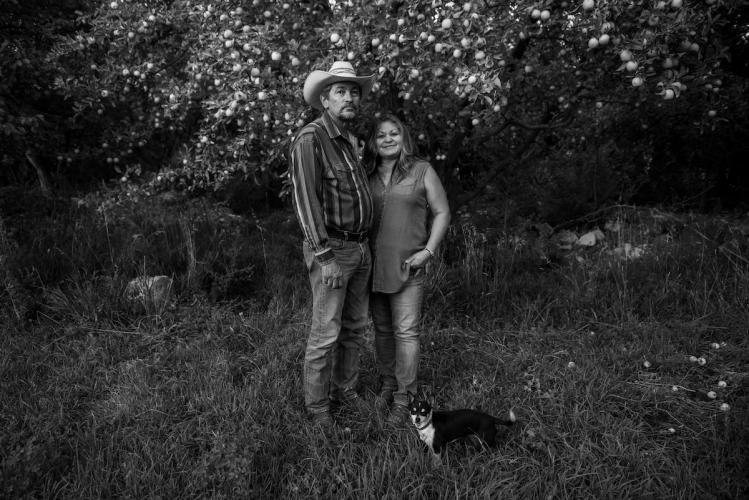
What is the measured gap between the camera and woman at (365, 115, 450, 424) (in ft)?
8.94

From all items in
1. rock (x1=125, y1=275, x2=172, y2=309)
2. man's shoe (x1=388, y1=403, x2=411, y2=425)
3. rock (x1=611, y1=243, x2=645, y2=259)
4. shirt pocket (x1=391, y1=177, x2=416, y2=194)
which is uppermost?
shirt pocket (x1=391, y1=177, x2=416, y2=194)

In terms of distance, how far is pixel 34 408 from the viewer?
112 inches

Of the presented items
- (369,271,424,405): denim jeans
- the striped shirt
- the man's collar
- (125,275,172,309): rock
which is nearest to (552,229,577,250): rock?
(369,271,424,405): denim jeans

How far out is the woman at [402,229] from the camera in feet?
8.94

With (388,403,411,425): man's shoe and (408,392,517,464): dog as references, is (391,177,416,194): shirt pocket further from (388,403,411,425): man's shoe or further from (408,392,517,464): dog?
(388,403,411,425): man's shoe

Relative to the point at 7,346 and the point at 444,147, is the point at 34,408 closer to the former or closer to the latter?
the point at 7,346

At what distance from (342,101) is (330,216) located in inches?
25.1

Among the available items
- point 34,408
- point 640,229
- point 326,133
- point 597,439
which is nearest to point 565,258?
point 640,229

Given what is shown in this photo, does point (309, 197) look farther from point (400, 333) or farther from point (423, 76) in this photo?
point (423, 76)

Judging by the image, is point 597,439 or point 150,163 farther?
point 150,163

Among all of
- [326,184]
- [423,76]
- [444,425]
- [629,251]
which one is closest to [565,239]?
[629,251]

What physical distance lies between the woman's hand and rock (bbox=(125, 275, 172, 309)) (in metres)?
2.36

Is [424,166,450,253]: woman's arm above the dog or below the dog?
above

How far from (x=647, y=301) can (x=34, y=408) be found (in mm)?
4352
